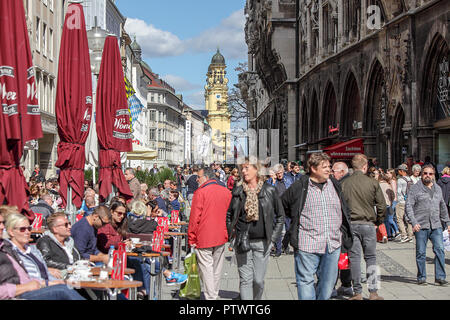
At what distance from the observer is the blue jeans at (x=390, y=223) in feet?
60.1

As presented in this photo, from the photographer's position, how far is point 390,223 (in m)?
18.4

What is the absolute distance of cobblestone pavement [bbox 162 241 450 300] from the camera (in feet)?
32.7

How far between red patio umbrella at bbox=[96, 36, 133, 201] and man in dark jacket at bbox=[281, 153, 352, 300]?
243 inches

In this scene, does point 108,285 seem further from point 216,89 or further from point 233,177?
point 216,89

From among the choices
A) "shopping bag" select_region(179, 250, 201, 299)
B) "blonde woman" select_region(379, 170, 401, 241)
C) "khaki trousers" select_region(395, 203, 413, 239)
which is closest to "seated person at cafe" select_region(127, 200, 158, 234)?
"shopping bag" select_region(179, 250, 201, 299)

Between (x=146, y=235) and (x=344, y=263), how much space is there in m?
3.30

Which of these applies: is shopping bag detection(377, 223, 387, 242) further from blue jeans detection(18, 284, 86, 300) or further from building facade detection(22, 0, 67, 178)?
building facade detection(22, 0, 67, 178)

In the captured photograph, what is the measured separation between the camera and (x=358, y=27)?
102ft

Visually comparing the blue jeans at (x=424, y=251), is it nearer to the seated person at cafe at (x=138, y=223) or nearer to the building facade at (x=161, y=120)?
the seated person at cafe at (x=138, y=223)

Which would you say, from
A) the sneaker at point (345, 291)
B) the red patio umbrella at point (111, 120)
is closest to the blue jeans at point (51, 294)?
the sneaker at point (345, 291)

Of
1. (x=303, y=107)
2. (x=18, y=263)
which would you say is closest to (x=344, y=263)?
(x=18, y=263)

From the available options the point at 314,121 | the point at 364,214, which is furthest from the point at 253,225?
the point at 314,121

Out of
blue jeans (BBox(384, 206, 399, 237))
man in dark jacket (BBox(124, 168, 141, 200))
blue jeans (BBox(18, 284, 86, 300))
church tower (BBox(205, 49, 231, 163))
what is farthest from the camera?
church tower (BBox(205, 49, 231, 163))
